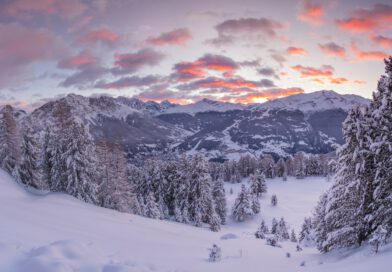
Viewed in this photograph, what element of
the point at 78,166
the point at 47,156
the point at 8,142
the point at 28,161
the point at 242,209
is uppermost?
the point at 8,142

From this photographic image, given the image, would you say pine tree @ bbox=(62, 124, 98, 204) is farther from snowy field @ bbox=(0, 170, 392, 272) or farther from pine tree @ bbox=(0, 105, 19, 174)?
snowy field @ bbox=(0, 170, 392, 272)

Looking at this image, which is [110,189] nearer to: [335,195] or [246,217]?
[335,195]

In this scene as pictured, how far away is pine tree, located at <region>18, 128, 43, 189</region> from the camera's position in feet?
151

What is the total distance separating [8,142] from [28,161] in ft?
11.9

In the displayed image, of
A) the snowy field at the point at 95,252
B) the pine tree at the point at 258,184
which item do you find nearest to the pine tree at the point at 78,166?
the snowy field at the point at 95,252

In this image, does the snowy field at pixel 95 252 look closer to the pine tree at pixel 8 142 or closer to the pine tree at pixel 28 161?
the pine tree at pixel 28 161

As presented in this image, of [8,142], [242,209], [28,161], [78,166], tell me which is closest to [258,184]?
[242,209]

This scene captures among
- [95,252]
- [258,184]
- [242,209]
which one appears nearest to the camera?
[95,252]

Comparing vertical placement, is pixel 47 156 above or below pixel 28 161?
above

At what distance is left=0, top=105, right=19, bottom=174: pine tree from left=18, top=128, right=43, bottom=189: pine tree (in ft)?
4.59

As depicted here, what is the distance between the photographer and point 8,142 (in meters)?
46.1

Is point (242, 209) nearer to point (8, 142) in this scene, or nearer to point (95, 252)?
point (8, 142)

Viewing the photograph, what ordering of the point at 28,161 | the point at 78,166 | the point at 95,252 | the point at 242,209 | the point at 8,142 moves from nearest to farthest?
the point at 95,252, the point at 78,166, the point at 8,142, the point at 28,161, the point at 242,209

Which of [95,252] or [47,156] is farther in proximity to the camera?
[47,156]
